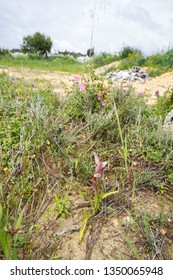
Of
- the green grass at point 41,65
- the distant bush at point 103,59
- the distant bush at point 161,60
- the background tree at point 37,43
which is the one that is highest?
the background tree at point 37,43

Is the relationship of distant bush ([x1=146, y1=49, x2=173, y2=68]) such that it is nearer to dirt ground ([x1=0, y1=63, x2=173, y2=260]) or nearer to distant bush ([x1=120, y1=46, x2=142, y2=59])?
distant bush ([x1=120, y1=46, x2=142, y2=59])

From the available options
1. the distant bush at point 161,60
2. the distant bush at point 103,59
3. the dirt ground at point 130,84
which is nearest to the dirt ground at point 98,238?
the dirt ground at point 130,84

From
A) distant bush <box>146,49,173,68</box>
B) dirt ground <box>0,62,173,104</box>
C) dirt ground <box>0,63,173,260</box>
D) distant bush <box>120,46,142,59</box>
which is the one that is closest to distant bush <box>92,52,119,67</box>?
distant bush <box>120,46,142,59</box>

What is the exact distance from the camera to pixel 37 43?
30234mm

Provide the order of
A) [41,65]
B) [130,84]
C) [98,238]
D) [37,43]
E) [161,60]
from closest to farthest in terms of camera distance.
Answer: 1. [98,238]
2. [130,84]
3. [161,60]
4. [41,65]
5. [37,43]

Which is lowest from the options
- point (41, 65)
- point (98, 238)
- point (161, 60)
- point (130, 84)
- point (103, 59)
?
point (98, 238)

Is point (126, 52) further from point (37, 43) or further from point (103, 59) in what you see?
point (37, 43)

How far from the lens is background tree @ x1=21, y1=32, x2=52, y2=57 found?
30.1 m

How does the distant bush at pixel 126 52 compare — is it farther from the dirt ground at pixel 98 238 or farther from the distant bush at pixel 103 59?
the dirt ground at pixel 98 238

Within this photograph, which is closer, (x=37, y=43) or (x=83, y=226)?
(x=83, y=226)

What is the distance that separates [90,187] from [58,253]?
23.0 inches

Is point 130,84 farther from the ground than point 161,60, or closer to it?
closer to it

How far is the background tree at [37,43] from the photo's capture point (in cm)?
3009

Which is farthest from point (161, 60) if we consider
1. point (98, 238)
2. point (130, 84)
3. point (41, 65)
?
point (98, 238)
